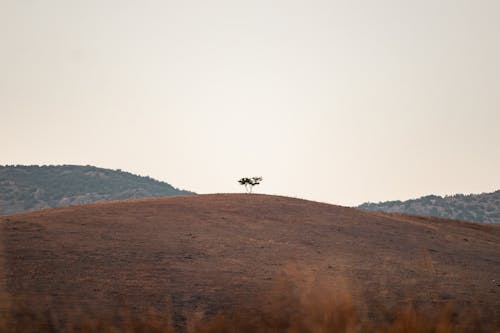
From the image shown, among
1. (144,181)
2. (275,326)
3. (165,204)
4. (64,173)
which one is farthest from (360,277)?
(144,181)

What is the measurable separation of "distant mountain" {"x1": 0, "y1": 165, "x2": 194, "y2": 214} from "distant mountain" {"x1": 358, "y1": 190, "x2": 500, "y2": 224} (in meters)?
55.1

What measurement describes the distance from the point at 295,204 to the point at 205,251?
14.7m

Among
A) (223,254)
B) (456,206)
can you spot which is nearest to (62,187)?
(456,206)

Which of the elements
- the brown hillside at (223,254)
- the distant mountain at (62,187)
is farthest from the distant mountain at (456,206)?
the brown hillside at (223,254)

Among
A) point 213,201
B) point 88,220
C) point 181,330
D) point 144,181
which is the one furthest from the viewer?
point 144,181

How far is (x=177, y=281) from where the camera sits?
683 inches

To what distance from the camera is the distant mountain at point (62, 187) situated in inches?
4911

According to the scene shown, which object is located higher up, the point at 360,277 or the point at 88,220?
the point at 88,220

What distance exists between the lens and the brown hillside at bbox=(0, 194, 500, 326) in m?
15.7

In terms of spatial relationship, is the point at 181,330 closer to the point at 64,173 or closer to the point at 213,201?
the point at 213,201

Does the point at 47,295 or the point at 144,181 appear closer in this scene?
the point at 47,295

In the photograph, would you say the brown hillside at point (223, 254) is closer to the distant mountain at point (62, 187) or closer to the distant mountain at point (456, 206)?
the distant mountain at point (456, 206)

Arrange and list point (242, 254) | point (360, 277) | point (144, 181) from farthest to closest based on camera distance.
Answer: point (144, 181) < point (242, 254) < point (360, 277)

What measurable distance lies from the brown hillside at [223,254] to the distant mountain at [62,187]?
89898mm
